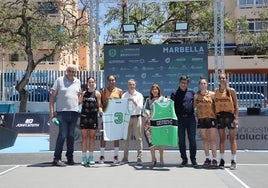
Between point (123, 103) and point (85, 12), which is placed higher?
point (85, 12)

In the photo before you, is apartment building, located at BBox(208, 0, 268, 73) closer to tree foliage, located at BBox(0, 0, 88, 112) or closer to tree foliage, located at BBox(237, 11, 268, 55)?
tree foliage, located at BBox(237, 11, 268, 55)

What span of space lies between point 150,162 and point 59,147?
211 centimetres

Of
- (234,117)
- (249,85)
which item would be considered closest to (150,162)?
(234,117)

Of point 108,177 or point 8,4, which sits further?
point 8,4

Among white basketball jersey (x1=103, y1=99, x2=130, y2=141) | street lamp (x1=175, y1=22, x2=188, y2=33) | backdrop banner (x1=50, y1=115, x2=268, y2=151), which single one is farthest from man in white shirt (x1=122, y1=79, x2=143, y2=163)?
street lamp (x1=175, y1=22, x2=188, y2=33)

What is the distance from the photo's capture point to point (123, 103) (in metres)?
10.2

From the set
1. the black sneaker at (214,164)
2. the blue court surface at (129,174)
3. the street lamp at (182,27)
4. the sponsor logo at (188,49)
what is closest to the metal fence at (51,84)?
the sponsor logo at (188,49)

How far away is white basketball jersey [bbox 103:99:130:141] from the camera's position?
403 inches

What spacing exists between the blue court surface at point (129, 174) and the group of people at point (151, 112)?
0.39 metres

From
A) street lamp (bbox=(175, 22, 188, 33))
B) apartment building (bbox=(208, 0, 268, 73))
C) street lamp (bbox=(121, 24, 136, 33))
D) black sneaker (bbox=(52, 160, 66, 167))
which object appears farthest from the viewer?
apartment building (bbox=(208, 0, 268, 73))

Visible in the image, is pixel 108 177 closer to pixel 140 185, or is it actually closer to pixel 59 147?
pixel 140 185

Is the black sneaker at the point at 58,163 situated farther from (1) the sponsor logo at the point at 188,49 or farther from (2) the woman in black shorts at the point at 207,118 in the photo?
(1) the sponsor logo at the point at 188,49

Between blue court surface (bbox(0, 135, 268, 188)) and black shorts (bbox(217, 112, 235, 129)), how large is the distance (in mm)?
918

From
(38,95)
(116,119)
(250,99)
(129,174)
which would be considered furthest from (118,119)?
(250,99)
